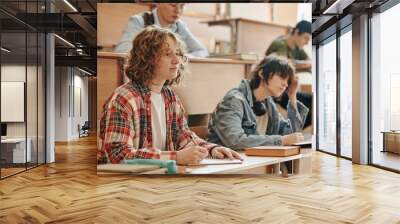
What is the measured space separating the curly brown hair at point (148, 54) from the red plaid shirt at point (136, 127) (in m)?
0.17

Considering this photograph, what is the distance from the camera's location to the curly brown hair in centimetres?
643

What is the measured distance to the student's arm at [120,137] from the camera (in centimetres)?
628

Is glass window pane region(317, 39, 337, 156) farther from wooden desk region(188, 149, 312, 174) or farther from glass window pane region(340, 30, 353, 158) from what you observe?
wooden desk region(188, 149, 312, 174)

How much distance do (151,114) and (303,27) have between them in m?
2.66

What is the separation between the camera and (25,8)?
7141 millimetres

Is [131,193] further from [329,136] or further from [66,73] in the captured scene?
[66,73]

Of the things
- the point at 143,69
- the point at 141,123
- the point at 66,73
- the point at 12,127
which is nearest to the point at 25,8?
the point at 12,127

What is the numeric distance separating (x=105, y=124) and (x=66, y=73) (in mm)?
10534

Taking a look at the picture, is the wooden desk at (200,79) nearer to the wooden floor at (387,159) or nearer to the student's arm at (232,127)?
the student's arm at (232,127)

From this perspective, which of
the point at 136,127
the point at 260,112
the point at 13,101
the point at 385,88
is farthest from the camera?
the point at 385,88

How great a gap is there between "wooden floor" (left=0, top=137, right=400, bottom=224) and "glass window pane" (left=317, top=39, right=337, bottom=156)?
10.2ft

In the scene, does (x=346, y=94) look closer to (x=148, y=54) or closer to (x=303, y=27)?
(x=303, y=27)

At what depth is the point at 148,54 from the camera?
6453mm

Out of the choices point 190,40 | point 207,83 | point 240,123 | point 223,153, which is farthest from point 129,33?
point 223,153
